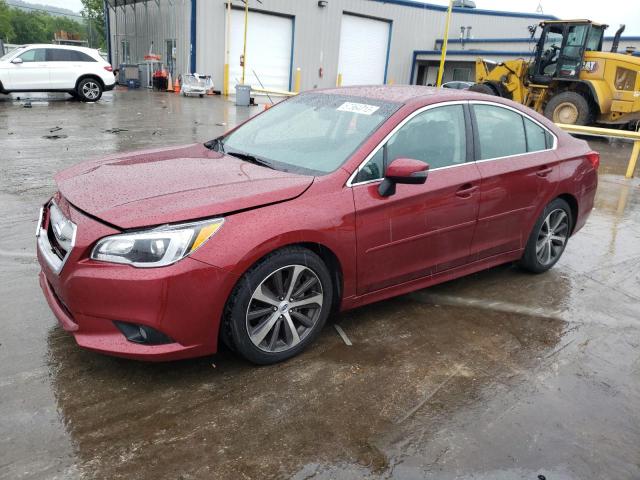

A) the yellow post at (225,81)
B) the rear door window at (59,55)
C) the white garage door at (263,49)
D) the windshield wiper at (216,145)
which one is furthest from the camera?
the white garage door at (263,49)

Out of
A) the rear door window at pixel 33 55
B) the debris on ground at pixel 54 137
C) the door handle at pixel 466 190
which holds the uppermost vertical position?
the rear door window at pixel 33 55

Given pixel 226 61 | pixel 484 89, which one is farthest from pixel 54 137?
pixel 226 61

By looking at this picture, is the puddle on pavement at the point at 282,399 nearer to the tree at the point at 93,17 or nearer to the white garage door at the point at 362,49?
the white garage door at the point at 362,49

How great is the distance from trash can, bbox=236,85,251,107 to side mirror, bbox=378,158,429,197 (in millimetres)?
17176

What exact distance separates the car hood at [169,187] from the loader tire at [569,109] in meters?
14.8

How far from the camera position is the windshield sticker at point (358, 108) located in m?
3.81

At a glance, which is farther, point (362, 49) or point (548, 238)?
point (362, 49)

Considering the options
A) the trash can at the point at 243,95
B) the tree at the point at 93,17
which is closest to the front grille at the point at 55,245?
the trash can at the point at 243,95

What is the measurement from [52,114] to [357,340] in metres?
13.6

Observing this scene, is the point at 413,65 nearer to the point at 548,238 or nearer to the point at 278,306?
the point at 548,238

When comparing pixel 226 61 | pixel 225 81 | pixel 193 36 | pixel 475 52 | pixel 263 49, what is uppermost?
pixel 475 52

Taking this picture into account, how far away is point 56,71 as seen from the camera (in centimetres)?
1705

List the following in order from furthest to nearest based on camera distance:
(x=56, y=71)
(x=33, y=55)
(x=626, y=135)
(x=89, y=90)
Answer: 1. (x=89, y=90)
2. (x=56, y=71)
3. (x=33, y=55)
4. (x=626, y=135)

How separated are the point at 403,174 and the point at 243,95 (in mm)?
17538
